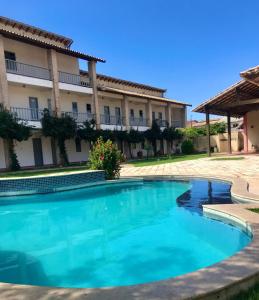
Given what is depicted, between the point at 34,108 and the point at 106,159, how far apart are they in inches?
449

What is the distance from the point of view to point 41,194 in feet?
38.7

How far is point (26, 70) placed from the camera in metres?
23.2

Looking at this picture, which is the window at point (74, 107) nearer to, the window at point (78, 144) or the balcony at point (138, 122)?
the window at point (78, 144)

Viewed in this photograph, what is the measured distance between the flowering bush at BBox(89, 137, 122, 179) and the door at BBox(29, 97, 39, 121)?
10261 millimetres

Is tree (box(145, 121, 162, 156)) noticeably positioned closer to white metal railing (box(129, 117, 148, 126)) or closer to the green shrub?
white metal railing (box(129, 117, 148, 126))

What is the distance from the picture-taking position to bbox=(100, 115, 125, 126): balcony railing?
29531 mm

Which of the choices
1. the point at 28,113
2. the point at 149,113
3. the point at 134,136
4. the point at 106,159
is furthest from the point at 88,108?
the point at 106,159

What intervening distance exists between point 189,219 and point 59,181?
21.4 feet

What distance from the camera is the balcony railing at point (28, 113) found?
2164 cm

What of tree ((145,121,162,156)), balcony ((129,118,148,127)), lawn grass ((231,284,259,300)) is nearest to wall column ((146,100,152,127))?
balcony ((129,118,148,127))

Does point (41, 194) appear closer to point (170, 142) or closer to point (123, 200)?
point (123, 200)

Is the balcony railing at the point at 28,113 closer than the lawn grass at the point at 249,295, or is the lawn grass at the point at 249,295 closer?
the lawn grass at the point at 249,295

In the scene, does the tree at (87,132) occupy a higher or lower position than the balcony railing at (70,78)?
lower

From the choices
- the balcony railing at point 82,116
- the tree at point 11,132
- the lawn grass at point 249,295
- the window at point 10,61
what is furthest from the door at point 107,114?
the lawn grass at point 249,295
